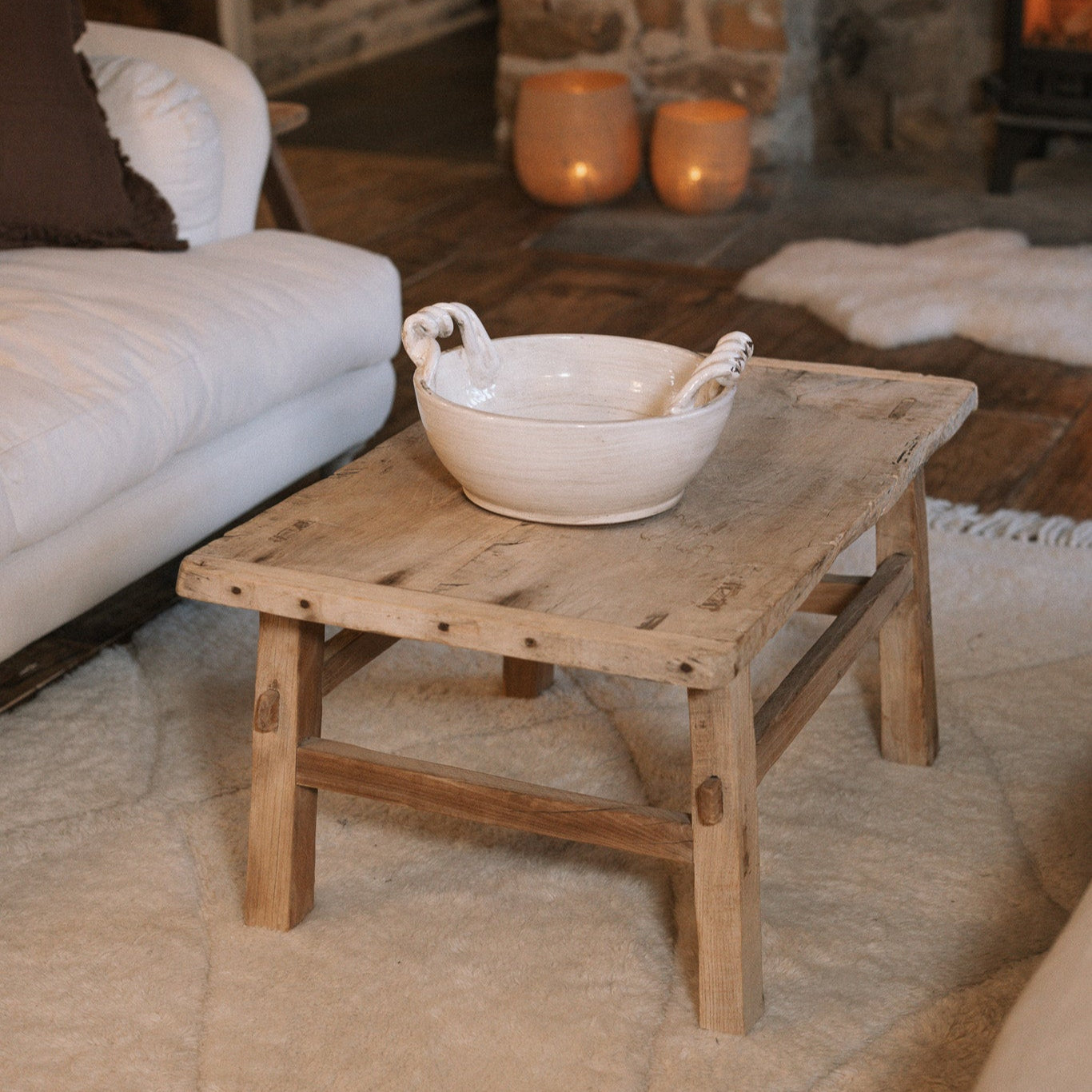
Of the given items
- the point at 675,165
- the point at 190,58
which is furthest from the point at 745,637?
the point at 675,165

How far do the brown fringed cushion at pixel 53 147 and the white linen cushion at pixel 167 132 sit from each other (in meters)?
0.06

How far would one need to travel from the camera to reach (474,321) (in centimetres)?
133

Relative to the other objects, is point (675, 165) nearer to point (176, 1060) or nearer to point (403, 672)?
point (403, 672)

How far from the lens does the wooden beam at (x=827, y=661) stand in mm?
1278

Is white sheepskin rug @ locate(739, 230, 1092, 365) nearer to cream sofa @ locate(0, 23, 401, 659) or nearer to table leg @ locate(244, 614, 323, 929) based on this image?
cream sofa @ locate(0, 23, 401, 659)

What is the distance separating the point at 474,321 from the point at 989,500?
47.4 inches

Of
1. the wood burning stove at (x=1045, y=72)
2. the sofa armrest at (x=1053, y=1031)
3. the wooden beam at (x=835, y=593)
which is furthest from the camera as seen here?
the wood burning stove at (x=1045, y=72)

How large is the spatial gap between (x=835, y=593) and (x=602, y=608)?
0.51 m

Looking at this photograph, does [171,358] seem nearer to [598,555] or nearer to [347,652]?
[347,652]

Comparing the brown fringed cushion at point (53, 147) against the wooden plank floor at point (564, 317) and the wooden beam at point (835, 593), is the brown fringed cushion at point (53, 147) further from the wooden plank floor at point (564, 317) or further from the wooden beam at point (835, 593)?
the wooden beam at point (835, 593)

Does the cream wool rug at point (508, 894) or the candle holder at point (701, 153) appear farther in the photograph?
the candle holder at point (701, 153)

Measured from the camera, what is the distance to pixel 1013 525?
2156mm

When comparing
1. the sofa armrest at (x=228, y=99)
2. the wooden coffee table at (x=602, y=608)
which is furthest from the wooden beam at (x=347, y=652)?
the sofa armrest at (x=228, y=99)

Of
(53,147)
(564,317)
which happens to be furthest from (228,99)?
(564,317)
